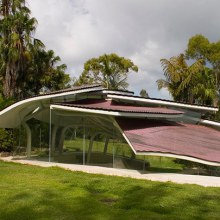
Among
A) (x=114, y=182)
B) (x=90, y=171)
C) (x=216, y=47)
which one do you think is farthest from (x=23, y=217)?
(x=216, y=47)

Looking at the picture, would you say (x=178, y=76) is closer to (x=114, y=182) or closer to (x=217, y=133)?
(x=217, y=133)

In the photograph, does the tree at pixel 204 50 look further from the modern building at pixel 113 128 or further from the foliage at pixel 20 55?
the modern building at pixel 113 128

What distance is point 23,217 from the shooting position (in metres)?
8.18

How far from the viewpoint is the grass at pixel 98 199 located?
28.2ft

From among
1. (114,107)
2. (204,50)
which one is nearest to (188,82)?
(114,107)

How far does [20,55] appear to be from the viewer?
28547 mm

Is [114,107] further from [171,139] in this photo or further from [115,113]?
[171,139]

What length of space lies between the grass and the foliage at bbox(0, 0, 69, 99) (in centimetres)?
1574

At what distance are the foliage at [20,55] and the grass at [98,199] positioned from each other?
15739 mm

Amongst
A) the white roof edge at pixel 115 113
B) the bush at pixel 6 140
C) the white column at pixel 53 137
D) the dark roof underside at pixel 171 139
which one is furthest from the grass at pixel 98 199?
the bush at pixel 6 140

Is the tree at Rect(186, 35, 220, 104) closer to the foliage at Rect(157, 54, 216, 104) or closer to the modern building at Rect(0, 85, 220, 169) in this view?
the foliage at Rect(157, 54, 216, 104)

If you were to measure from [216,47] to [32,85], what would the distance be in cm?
2196

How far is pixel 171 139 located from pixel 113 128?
2774 millimetres

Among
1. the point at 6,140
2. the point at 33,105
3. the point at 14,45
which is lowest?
the point at 6,140
